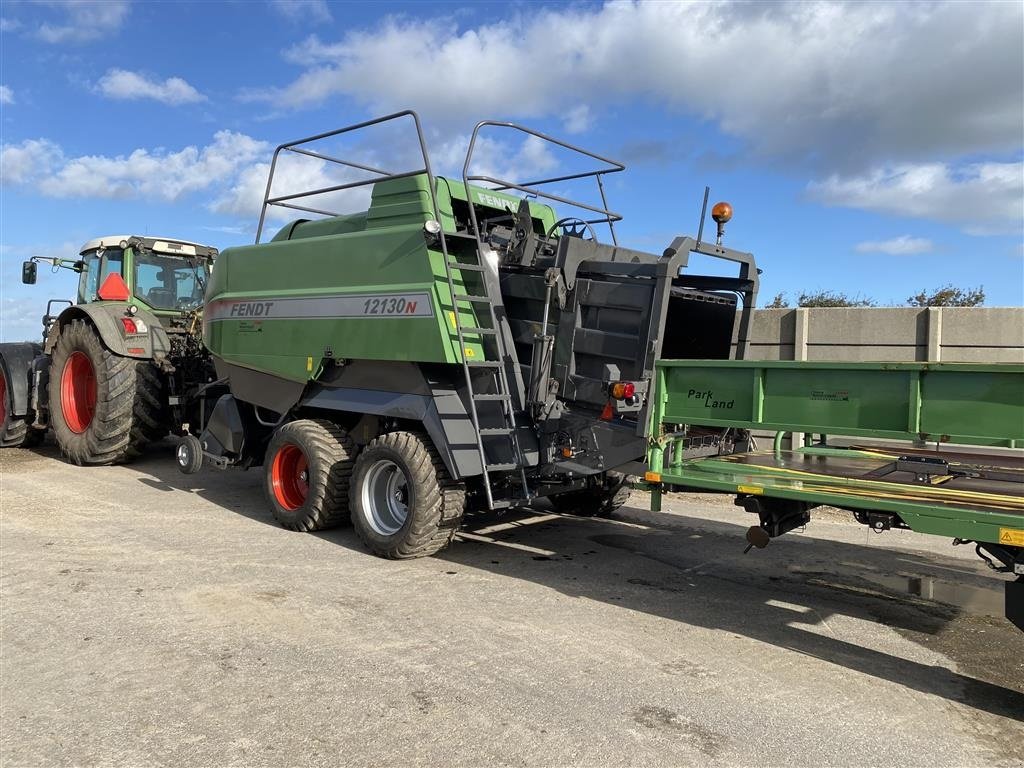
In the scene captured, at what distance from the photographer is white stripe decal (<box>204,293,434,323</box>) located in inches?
229

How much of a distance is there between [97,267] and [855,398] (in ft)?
31.8

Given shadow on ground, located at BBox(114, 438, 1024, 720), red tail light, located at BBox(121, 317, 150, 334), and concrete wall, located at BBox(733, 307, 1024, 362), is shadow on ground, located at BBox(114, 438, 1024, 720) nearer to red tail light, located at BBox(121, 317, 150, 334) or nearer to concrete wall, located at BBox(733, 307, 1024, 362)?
red tail light, located at BBox(121, 317, 150, 334)

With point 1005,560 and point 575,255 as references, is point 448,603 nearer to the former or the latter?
point 575,255

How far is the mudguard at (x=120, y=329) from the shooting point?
30.6 ft

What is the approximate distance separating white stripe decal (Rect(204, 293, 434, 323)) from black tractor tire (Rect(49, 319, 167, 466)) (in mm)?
2053

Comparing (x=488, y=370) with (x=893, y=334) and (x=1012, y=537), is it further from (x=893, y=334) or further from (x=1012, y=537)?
(x=893, y=334)

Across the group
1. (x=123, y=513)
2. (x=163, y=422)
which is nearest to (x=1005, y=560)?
(x=123, y=513)

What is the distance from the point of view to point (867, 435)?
3.98 meters

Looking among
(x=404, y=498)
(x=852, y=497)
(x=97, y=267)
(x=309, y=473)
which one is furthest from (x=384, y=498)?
(x=97, y=267)

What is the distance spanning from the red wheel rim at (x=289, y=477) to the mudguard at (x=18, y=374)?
6084mm

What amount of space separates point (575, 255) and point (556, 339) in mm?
636

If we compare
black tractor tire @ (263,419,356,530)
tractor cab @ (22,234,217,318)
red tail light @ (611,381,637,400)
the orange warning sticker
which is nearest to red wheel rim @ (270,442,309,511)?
black tractor tire @ (263,419,356,530)

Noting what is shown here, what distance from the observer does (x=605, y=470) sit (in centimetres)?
554

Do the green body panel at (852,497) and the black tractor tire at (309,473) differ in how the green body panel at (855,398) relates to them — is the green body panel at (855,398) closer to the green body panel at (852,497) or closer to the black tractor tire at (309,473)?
the green body panel at (852,497)
